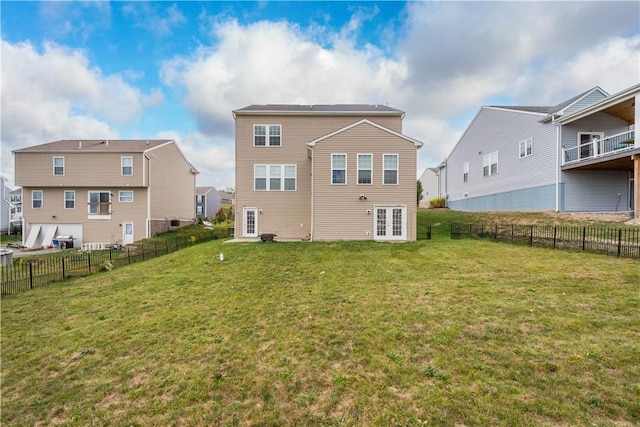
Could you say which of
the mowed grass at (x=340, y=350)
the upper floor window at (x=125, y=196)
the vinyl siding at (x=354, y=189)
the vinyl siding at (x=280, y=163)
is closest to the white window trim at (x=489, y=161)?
the vinyl siding at (x=354, y=189)

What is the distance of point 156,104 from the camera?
990 inches

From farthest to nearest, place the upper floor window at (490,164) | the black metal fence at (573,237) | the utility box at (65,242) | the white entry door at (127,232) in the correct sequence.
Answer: the white entry door at (127,232), the utility box at (65,242), the upper floor window at (490,164), the black metal fence at (573,237)

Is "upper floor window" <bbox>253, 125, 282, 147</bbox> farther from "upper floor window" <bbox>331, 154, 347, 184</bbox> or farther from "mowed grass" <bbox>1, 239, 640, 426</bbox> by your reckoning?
"mowed grass" <bbox>1, 239, 640, 426</bbox>

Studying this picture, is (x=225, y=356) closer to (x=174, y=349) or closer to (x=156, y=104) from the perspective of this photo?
(x=174, y=349)

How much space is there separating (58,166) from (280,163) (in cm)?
2083

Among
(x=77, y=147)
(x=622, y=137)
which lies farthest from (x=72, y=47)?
(x=622, y=137)

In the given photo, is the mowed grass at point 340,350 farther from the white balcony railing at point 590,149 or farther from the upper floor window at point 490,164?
the upper floor window at point 490,164

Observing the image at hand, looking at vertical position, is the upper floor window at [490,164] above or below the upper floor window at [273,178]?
above

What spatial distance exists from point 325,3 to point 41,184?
27267 mm

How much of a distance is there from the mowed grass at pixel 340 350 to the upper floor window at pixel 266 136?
11.3 meters

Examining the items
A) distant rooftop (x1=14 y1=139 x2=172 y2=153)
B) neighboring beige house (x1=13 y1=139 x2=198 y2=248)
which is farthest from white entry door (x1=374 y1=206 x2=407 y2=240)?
distant rooftop (x1=14 y1=139 x2=172 y2=153)

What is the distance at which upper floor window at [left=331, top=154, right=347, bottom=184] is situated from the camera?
1531 cm

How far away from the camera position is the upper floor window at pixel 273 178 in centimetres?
1758

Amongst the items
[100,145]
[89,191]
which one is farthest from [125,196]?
[100,145]
